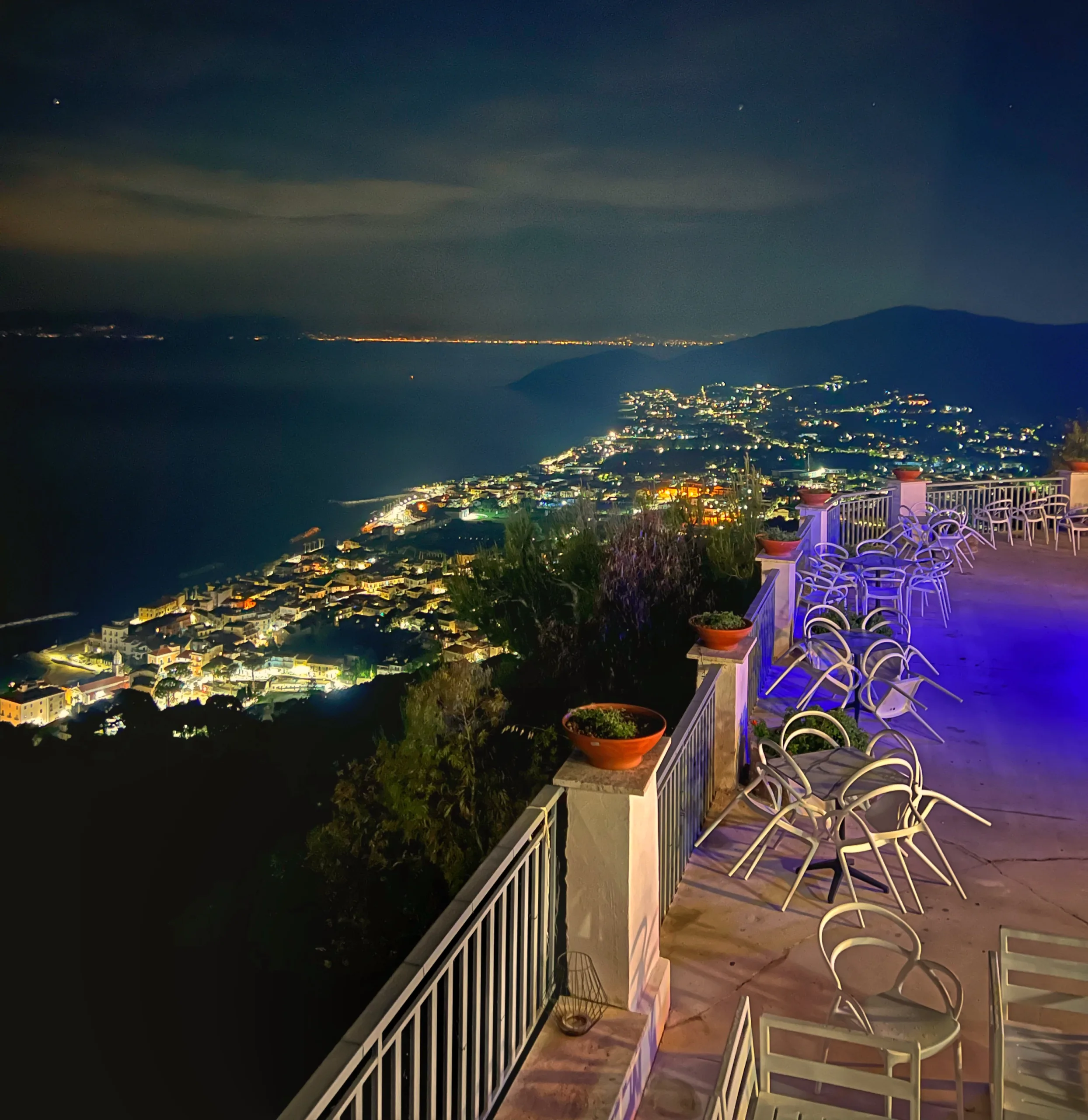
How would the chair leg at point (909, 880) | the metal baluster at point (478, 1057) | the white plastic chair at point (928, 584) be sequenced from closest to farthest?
the metal baluster at point (478, 1057), the chair leg at point (909, 880), the white plastic chair at point (928, 584)

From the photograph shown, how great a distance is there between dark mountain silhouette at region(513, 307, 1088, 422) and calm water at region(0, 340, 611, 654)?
9.78 m

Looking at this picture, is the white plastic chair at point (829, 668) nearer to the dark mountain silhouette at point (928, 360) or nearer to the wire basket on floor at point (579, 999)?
the wire basket on floor at point (579, 999)

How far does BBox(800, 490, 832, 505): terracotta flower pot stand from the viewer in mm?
8945

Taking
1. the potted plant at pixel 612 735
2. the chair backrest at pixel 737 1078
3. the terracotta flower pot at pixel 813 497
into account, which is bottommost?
the chair backrest at pixel 737 1078

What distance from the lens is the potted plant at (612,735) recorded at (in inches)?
106

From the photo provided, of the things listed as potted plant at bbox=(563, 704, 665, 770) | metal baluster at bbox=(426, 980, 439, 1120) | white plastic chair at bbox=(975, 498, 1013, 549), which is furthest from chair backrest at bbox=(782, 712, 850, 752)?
white plastic chair at bbox=(975, 498, 1013, 549)

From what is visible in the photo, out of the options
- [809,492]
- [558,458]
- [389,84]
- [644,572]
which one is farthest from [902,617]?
[389,84]

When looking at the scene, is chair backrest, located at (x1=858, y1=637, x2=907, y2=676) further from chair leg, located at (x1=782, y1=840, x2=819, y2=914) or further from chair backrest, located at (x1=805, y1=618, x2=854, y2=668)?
chair leg, located at (x1=782, y1=840, x2=819, y2=914)

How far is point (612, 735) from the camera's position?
2.77m

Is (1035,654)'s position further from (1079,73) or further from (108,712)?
(108,712)

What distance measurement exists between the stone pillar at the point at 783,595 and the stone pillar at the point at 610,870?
427 cm

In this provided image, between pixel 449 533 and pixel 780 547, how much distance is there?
25842 millimetres

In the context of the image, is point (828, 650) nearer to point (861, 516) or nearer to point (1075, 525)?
point (861, 516)

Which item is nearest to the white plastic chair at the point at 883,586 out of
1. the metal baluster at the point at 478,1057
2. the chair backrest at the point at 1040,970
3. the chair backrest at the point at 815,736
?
the chair backrest at the point at 815,736
